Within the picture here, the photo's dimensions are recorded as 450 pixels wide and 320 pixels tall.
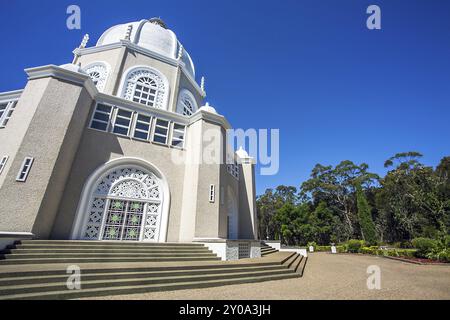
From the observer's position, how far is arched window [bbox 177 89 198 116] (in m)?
15.2

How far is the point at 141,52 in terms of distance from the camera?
14836mm

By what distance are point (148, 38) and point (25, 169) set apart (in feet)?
45.6

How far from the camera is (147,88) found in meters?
14.3

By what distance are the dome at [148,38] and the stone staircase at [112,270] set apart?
14505 millimetres

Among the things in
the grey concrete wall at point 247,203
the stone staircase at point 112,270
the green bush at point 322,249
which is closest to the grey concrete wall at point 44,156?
the stone staircase at point 112,270

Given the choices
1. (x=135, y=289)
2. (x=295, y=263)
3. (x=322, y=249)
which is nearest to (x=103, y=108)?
(x=135, y=289)

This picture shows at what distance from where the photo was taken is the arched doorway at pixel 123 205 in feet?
29.3

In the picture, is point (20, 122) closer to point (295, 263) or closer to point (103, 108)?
point (103, 108)

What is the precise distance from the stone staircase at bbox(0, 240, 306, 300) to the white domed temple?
1324mm

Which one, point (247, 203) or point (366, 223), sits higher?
point (247, 203)

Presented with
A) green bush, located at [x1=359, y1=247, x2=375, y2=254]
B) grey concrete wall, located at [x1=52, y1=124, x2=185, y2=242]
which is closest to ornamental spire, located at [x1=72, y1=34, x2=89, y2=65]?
grey concrete wall, located at [x1=52, y1=124, x2=185, y2=242]

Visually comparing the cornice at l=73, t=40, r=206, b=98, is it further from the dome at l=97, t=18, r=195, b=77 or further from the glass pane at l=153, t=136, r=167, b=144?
the glass pane at l=153, t=136, r=167, b=144

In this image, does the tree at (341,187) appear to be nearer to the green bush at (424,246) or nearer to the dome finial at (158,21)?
the green bush at (424,246)
